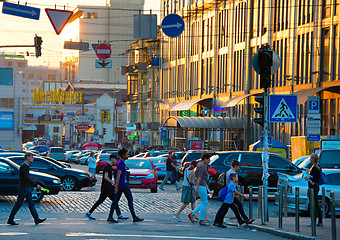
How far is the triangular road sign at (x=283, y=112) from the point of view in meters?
16.4

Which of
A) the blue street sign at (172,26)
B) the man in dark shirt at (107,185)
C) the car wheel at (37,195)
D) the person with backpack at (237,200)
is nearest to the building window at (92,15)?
the blue street sign at (172,26)

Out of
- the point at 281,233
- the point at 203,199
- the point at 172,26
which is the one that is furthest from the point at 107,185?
the point at 172,26

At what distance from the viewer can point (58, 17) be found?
2834 cm

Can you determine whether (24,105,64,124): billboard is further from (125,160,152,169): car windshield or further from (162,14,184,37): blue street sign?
(125,160,152,169): car windshield

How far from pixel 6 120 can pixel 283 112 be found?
284 feet

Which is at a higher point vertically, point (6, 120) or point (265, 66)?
point (265, 66)

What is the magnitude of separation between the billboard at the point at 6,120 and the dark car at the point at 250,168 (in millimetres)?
77404

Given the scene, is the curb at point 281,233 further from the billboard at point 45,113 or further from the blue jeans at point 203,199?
the billboard at point 45,113

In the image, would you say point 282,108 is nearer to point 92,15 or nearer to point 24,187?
point 24,187

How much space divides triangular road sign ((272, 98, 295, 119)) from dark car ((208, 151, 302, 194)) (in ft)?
28.5

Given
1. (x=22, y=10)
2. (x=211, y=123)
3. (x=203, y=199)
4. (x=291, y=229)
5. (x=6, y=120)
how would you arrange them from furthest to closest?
(x=6, y=120) < (x=211, y=123) < (x=22, y=10) < (x=203, y=199) < (x=291, y=229)

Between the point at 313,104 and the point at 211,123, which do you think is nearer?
the point at 313,104

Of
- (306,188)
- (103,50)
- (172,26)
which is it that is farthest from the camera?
(103,50)

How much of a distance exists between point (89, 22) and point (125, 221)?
149 meters
